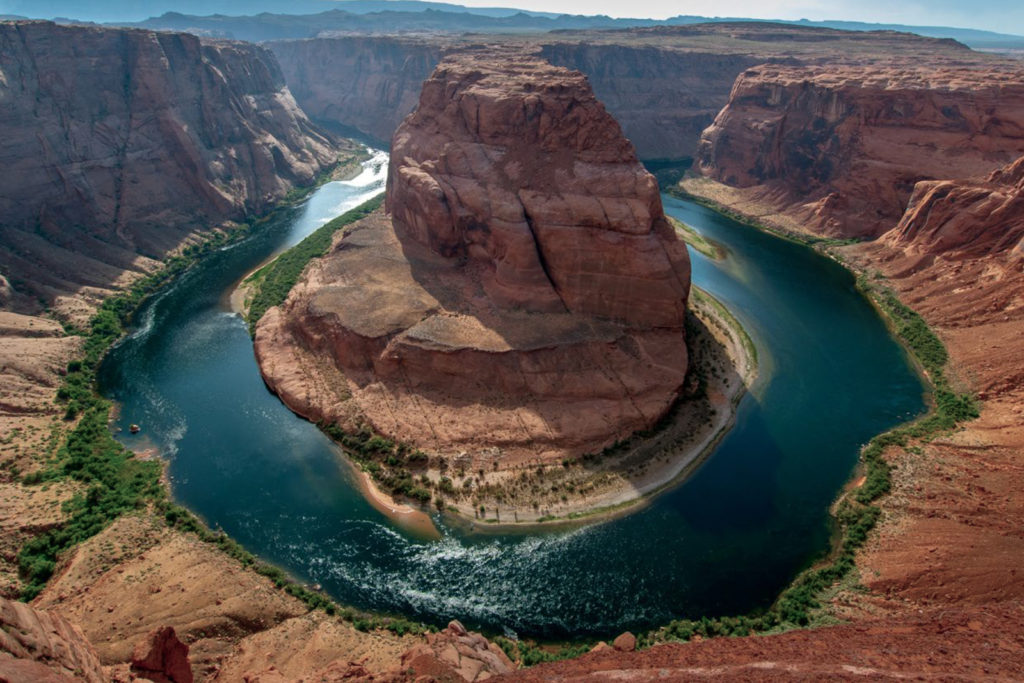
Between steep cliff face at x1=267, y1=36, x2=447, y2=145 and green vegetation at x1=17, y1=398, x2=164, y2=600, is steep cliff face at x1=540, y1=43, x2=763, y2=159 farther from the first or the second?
green vegetation at x1=17, y1=398, x2=164, y2=600

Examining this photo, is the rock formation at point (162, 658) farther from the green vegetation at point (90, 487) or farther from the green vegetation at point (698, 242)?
the green vegetation at point (698, 242)

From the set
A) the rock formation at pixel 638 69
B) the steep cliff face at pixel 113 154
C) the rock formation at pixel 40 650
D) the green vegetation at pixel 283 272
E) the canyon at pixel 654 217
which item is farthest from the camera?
the rock formation at pixel 638 69

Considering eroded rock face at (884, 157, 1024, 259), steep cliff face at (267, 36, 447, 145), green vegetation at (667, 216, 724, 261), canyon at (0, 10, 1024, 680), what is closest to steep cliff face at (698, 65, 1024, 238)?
canyon at (0, 10, 1024, 680)

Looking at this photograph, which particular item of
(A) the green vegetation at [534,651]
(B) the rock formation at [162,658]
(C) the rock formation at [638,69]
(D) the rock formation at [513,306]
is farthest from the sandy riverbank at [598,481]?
(C) the rock formation at [638,69]

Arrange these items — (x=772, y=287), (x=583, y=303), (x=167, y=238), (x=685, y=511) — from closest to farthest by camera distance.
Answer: (x=685, y=511), (x=583, y=303), (x=772, y=287), (x=167, y=238)

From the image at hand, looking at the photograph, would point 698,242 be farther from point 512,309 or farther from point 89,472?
point 89,472

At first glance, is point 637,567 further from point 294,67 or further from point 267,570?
point 294,67

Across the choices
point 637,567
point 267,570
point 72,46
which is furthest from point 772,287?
point 72,46
